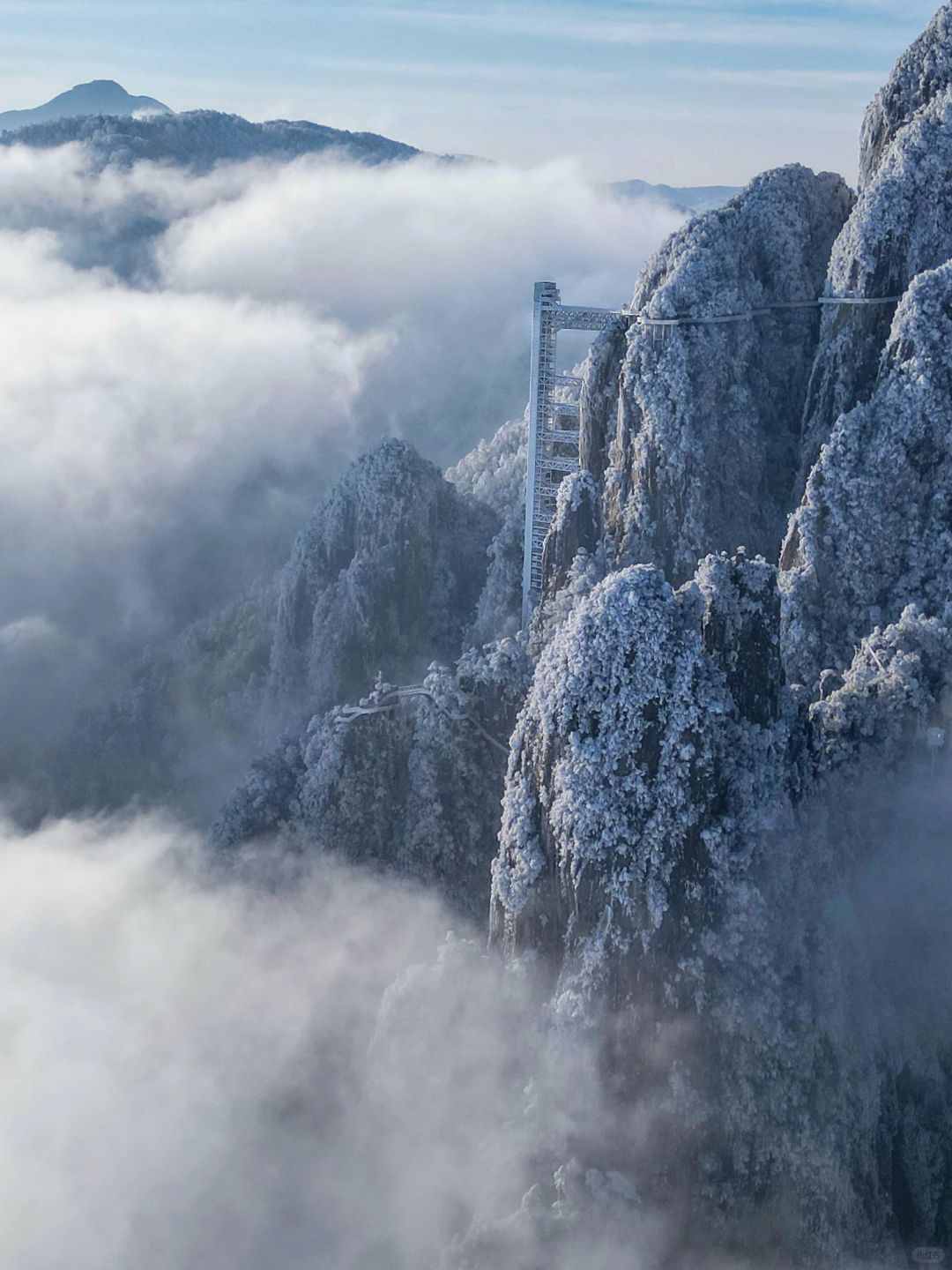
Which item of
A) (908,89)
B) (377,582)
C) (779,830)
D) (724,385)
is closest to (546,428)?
(724,385)

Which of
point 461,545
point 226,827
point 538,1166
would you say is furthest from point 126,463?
point 538,1166

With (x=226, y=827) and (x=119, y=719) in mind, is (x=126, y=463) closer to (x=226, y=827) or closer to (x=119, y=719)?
(x=119, y=719)

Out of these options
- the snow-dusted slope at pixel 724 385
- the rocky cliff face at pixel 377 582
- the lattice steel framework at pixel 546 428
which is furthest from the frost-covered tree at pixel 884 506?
the rocky cliff face at pixel 377 582

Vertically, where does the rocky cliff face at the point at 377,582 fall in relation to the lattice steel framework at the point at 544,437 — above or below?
below

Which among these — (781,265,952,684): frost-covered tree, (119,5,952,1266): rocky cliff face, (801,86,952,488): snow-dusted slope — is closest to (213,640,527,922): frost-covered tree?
(119,5,952,1266): rocky cliff face

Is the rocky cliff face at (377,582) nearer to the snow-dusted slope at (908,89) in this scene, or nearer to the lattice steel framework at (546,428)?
the lattice steel framework at (546,428)

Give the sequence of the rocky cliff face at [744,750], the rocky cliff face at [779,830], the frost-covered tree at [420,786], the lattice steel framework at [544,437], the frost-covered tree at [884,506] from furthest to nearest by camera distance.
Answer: the lattice steel framework at [544,437] → the frost-covered tree at [420,786] → the frost-covered tree at [884,506] → the rocky cliff face at [744,750] → the rocky cliff face at [779,830]

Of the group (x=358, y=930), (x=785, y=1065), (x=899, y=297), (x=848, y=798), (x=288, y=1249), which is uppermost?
(x=899, y=297)
